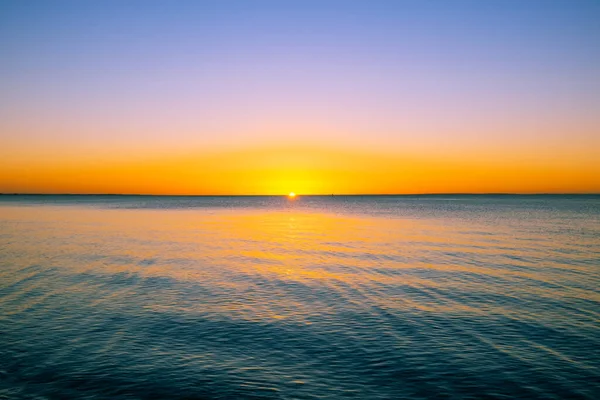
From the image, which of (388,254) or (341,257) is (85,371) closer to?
(341,257)

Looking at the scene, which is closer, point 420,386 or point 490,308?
point 420,386

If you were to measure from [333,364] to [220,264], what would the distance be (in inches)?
972

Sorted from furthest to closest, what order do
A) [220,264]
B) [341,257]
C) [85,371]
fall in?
[341,257] → [220,264] → [85,371]

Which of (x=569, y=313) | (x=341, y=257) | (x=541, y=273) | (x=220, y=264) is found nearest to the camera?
(x=569, y=313)

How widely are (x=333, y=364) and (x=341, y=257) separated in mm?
27637

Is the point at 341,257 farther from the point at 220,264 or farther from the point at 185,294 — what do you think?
the point at 185,294

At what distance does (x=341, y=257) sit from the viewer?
145ft

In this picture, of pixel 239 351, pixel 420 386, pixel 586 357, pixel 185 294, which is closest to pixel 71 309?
pixel 185 294

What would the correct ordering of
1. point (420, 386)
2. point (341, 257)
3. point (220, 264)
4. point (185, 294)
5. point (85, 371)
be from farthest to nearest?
point (341, 257) < point (220, 264) < point (185, 294) < point (85, 371) < point (420, 386)

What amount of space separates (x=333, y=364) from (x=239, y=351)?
3.71 meters

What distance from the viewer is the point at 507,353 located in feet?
57.4

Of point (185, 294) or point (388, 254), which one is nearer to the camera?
point (185, 294)

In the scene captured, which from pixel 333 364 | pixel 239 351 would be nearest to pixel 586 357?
pixel 333 364

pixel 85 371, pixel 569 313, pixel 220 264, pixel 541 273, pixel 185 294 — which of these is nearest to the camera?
pixel 85 371
